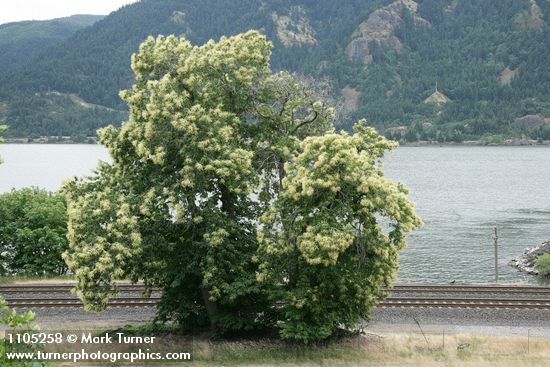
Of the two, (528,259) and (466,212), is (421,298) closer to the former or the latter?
(528,259)

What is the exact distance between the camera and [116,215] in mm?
26688

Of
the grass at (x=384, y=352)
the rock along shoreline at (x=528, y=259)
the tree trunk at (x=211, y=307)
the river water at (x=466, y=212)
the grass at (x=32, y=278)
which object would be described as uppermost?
the tree trunk at (x=211, y=307)

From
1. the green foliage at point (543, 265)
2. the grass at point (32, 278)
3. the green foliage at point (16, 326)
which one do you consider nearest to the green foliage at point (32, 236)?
the grass at point (32, 278)

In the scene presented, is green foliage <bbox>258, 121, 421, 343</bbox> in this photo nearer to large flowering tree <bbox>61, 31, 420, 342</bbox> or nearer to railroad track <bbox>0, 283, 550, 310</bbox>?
large flowering tree <bbox>61, 31, 420, 342</bbox>

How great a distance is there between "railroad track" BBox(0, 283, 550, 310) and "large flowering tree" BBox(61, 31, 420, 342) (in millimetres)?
7409

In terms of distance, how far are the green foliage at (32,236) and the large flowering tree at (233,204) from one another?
1884cm

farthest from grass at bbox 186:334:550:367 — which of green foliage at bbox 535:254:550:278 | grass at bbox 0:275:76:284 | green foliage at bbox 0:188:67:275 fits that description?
green foliage at bbox 535:254:550:278

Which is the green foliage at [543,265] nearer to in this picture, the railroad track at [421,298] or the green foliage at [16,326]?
the railroad track at [421,298]

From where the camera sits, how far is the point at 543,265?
2269 inches

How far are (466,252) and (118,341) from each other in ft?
173

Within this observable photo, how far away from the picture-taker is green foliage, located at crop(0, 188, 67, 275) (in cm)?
4809

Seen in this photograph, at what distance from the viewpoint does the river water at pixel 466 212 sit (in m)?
65.4

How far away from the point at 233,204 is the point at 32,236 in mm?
23680

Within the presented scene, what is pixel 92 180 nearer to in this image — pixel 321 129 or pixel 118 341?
pixel 118 341
